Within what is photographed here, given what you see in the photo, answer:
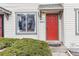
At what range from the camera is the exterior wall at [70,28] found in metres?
16.5

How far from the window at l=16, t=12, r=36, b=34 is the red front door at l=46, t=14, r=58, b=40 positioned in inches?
47.0

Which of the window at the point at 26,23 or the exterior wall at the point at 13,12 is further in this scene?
the window at the point at 26,23

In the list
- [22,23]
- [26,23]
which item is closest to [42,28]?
[26,23]

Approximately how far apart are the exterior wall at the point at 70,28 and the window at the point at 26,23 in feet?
7.62

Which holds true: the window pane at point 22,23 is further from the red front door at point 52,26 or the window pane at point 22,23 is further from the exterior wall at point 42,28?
the red front door at point 52,26

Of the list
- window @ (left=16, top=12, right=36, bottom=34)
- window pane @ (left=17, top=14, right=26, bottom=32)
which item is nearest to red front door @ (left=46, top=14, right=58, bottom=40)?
window @ (left=16, top=12, right=36, bottom=34)

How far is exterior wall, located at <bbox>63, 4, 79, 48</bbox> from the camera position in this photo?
1653 cm

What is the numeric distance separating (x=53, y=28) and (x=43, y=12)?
1.73m

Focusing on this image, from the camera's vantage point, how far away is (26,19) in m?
17.7

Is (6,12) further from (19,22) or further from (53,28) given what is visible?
(53,28)

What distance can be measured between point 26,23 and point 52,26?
2.02m

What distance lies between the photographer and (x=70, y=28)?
16.8m

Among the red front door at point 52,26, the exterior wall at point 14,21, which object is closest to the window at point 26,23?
the exterior wall at point 14,21

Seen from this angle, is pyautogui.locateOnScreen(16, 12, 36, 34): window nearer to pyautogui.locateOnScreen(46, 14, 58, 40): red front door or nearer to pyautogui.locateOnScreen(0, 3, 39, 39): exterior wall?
pyautogui.locateOnScreen(0, 3, 39, 39): exterior wall
